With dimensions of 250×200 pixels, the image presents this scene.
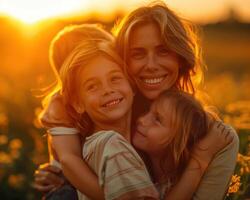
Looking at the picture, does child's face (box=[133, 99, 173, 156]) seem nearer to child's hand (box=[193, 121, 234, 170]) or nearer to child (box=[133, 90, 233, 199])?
child (box=[133, 90, 233, 199])

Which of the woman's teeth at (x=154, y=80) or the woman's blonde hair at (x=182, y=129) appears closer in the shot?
the woman's blonde hair at (x=182, y=129)

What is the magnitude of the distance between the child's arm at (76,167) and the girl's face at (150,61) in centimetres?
66

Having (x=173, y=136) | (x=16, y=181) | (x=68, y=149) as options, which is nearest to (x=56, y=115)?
(x=68, y=149)

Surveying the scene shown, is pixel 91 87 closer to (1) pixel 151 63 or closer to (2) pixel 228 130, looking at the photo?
(1) pixel 151 63

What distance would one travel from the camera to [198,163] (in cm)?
488

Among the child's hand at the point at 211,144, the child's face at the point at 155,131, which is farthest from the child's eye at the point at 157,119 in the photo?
the child's hand at the point at 211,144

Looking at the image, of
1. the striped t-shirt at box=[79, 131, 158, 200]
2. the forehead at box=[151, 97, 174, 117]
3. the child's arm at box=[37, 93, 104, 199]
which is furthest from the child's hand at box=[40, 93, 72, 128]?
the striped t-shirt at box=[79, 131, 158, 200]

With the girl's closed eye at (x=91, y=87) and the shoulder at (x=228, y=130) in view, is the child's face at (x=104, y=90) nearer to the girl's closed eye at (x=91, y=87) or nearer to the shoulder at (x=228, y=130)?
the girl's closed eye at (x=91, y=87)

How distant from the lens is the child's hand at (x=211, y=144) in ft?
16.0

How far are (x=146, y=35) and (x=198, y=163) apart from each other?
111cm

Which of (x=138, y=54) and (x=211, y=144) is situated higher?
(x=138, y=54)

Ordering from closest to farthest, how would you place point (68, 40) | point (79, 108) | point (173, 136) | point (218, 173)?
point (173, 136) < point (218, 173) < point (79, 108) < point (68, 40)

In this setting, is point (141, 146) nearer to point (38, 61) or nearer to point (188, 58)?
point (188, 58)

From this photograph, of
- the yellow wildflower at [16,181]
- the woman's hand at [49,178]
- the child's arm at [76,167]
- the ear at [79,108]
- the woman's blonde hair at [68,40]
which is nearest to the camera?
the child's arm at [76,167]
